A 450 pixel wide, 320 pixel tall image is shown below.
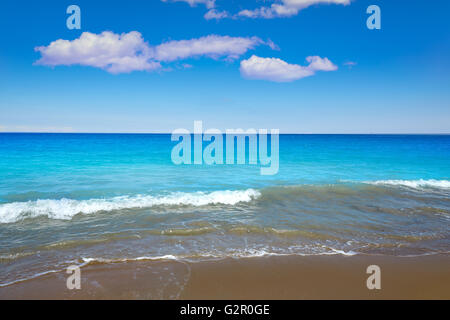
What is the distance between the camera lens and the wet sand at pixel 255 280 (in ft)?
14.9

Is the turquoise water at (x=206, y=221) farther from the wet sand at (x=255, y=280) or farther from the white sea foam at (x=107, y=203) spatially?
the wet sand at (x=255, y=280)

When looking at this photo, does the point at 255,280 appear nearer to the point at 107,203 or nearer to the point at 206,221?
the point at 206,221

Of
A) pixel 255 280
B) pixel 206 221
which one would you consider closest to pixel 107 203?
pixel 206 221

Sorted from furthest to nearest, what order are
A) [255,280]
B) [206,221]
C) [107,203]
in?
[107,203] → [206,221] → [255,280]

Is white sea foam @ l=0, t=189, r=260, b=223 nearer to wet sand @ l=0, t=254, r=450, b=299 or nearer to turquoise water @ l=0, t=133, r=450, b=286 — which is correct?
turquoise water @ l=0, t=133, r=450, b=286

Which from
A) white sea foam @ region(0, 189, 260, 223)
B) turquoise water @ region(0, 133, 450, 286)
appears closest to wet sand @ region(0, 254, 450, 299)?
turquoise water @ region(0, 133, 450, 286)

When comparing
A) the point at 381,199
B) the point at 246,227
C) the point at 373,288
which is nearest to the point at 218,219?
the point at 246,227

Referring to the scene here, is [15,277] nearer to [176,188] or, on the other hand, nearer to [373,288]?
→ [373,288]

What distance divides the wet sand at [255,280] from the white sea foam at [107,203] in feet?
15.5

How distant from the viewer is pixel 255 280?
16.3ft

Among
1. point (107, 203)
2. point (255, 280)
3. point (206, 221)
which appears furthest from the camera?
point (107, 203)

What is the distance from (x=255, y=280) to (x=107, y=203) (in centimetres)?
796

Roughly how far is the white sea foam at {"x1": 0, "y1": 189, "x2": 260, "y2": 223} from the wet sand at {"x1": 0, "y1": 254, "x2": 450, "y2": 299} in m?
4.73
